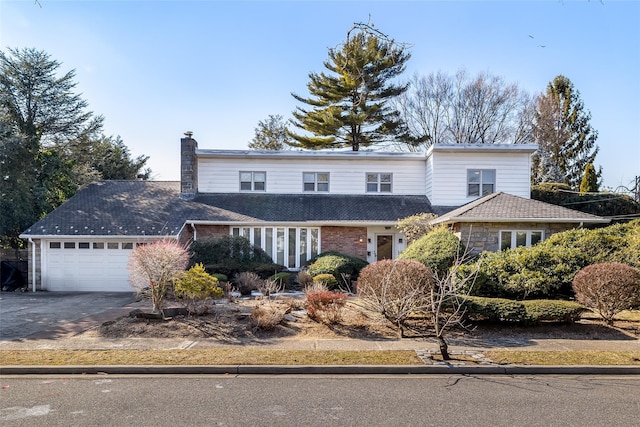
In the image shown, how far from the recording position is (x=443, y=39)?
9516 mm

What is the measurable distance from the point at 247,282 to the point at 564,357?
1027cm

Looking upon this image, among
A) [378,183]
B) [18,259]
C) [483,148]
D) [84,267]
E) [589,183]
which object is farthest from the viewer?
[589,183]

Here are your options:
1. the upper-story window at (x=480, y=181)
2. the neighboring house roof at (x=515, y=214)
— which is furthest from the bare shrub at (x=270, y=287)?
the upper-story window at (x=480, y=181)

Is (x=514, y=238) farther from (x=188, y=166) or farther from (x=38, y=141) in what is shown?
(x=38, y=141)

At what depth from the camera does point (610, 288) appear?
9234 mm

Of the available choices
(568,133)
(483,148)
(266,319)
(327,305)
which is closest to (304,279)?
(327,305)

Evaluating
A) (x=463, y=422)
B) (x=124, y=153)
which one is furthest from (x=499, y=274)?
(x=124, y=153)

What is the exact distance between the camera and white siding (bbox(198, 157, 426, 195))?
20.7 metres

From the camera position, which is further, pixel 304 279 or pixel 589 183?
pixel 589 183

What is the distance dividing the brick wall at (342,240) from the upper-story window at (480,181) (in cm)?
633

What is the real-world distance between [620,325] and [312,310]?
7.43 meters

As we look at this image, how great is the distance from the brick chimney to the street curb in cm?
1437

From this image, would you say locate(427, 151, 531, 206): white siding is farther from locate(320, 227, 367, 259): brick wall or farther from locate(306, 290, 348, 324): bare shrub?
locate(306, 290, 348, 324): bare shrub

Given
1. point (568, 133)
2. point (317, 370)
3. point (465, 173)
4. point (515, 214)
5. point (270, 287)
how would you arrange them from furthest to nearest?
point (568, 133)
point (465, 173)
point (515, 214)
point (270, 287)
point (317, 370)
